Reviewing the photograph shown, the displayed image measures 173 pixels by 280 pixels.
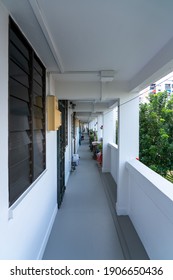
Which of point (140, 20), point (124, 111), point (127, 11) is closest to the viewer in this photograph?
point (127, 11)

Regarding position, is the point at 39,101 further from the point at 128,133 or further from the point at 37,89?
the point at 128,133

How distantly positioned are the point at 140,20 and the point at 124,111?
6.98 ft

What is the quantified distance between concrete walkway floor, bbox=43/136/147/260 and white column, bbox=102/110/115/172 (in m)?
2.16

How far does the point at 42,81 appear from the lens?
8.75 ft

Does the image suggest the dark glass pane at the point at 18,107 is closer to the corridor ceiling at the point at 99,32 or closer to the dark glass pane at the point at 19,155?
the dark glass pane at the point at 19,155

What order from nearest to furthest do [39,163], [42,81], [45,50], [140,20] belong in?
[140,20] → [45,50] → [39,163] → [42,81]

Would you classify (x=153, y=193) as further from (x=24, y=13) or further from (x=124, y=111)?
(x=24, y=13)

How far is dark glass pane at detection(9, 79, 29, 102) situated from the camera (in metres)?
1.55

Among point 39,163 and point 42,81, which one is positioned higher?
point 42,81

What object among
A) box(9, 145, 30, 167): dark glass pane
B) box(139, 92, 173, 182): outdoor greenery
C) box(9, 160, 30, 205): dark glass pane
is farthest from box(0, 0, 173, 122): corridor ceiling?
box(139, 92, 173, 182): outdoor greenery

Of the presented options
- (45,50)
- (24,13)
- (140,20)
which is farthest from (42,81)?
(140,20)

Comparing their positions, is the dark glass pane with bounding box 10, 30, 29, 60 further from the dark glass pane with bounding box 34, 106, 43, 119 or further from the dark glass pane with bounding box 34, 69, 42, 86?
the dark glass pane with bounding box 34, 106, 43, 119

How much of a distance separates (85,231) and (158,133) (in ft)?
7.95

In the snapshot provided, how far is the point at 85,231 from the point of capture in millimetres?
3104
